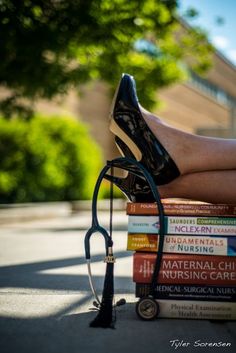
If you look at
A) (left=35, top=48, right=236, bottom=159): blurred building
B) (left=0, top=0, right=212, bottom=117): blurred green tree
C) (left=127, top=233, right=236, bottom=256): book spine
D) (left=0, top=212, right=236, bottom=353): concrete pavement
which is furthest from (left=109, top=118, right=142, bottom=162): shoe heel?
(left=35, top=48, right=236, bottom=159): blurred building

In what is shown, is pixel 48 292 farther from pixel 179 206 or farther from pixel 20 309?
pixel 179 206

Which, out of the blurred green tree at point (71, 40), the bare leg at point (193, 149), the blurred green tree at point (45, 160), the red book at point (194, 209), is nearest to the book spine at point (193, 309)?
the red book at point (194, 209)

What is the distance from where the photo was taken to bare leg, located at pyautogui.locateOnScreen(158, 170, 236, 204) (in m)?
2.10

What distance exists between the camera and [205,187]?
215 cm

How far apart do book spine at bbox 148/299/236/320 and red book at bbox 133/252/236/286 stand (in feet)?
0.28

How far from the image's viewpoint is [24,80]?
7.99m

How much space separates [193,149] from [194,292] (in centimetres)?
65

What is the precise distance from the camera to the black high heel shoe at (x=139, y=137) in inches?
82.8

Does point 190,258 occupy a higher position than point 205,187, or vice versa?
point 205,187

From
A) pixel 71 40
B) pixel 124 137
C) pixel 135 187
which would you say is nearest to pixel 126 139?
pixel 124 137

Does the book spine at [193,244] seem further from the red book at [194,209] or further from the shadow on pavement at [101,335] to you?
the shadow on pavement at [101,335]

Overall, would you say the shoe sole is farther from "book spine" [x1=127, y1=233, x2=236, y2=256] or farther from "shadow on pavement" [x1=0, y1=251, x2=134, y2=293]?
"shadow on pavement" [x1=0, y1=251, x2=134, y2=293]

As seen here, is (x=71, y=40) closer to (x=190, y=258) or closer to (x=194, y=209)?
(x=194, y=209)

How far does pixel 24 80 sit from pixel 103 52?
1.60m
